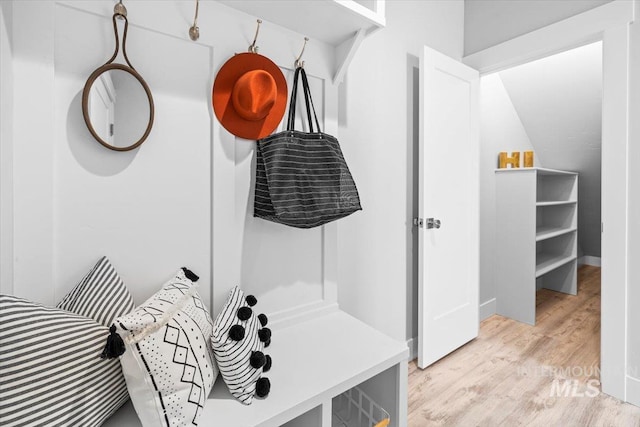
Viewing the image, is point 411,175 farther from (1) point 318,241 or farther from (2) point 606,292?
(2) point 606,292

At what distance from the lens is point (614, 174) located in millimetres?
1712

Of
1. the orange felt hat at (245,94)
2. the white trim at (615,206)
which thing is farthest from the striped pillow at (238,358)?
the white trim at (615,206)

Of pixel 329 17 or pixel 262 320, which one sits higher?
pixel 329 17

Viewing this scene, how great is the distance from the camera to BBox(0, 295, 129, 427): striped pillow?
24.4 inches

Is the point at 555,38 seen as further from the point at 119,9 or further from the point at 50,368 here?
the point at 50,368

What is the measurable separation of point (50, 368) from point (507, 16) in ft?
9.33

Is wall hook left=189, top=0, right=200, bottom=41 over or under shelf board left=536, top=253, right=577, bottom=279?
over

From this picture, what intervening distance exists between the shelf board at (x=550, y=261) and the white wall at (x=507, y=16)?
2.01 meters

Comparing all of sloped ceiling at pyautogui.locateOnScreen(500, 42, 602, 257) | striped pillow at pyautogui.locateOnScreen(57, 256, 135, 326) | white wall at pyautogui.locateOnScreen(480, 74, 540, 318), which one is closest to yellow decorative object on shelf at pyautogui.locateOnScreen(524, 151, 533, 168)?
white wall at pyautogui.locateOnScreen(480, 74, 540, 318)

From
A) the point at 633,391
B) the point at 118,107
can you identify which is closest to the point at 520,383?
the point at 633,391

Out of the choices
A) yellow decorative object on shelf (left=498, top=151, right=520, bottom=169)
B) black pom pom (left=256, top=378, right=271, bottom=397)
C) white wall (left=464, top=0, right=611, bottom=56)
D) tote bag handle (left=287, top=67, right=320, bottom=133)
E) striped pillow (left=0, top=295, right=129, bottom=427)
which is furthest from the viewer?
yellow decorative object on shelf (left=498, top=151, right=520, bottom=169)

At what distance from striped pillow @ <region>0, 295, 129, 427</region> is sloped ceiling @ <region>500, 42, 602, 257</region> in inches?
139

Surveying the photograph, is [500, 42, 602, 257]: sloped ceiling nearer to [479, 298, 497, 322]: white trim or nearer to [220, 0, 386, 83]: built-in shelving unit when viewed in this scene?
[479, 298, 497, 322]: white trim

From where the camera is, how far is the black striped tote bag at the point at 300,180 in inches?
45.6
